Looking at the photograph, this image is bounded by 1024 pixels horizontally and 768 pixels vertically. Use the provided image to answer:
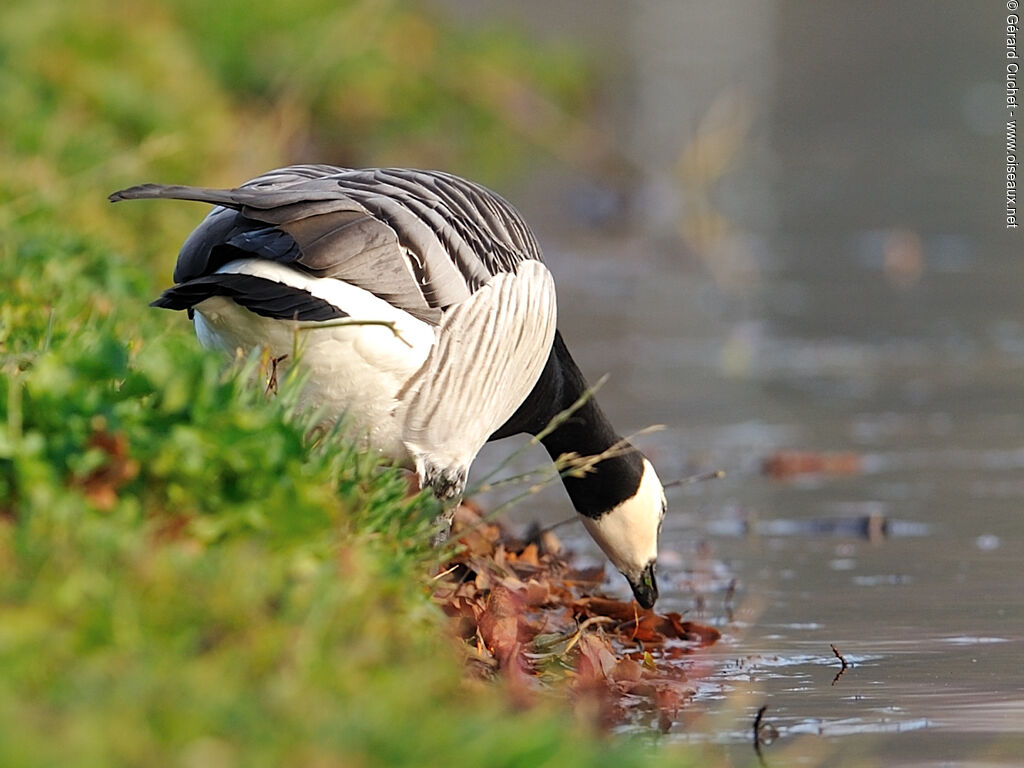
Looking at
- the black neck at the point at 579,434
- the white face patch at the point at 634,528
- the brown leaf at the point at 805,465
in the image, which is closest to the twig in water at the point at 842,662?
the white face patch at the point at 634,528

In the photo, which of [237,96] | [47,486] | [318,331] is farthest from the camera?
[237,96]

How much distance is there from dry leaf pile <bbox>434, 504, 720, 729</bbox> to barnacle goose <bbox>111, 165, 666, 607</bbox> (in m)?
0.26

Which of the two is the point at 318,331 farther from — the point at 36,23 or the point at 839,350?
the point at 36,23

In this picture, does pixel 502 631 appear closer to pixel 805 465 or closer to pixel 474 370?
pixel 474 370

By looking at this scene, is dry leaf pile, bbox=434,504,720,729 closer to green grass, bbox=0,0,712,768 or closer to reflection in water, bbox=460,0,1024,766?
reflection in water, bbox=460,0,1024,766

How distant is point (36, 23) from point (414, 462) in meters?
8.26

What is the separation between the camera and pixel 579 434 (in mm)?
6613

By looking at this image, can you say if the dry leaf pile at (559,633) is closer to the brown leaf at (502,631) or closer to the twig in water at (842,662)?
the brown leaf at (502,631)

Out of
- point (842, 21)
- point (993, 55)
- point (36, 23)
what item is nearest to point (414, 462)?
point (36, 23)

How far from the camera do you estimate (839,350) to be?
10898 mm

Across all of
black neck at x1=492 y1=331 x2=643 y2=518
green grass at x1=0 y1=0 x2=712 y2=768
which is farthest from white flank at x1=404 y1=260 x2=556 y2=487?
green grass at x1=0 y1=0 x2=712 y2=768

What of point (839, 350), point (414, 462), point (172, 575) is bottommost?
point (839, 350)

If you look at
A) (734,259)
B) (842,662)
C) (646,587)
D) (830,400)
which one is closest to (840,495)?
(646,587)

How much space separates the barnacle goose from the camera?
199 inches
